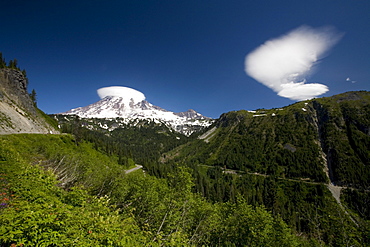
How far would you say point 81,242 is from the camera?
24.2 ft

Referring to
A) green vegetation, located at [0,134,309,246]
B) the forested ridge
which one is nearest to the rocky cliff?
the forested ridge

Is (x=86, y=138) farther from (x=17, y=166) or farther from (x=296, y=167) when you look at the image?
(x=296, y=167)

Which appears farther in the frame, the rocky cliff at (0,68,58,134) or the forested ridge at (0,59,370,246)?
the rocky cliff at (0,68,58,134)

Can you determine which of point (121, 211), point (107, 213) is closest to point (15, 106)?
point (121, 211)

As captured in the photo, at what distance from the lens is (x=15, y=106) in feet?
260

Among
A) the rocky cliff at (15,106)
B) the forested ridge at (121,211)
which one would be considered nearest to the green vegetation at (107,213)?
the forested ridge at (121,211)

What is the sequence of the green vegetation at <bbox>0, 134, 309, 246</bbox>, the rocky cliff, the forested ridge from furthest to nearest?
the rocky cliff → the forested ridge → the green vegetation at <bbox>0, 134, 309, 246</bbox>

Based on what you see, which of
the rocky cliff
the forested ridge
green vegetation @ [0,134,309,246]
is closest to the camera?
green vegetation @ [0,134,309,246]

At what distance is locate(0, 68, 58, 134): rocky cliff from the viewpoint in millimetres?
62216

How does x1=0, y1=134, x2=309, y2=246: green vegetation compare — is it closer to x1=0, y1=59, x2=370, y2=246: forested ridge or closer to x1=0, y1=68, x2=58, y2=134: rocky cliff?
x1=0, y1=59, x2=370, y2=246: forested ridge

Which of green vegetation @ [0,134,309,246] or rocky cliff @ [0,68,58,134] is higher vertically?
rocky cliff @ [0,68,58,134]

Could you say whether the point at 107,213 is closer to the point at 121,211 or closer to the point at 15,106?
the point at 121,211

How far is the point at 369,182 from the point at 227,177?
404ft

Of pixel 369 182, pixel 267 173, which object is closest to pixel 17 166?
pixel 267 173
